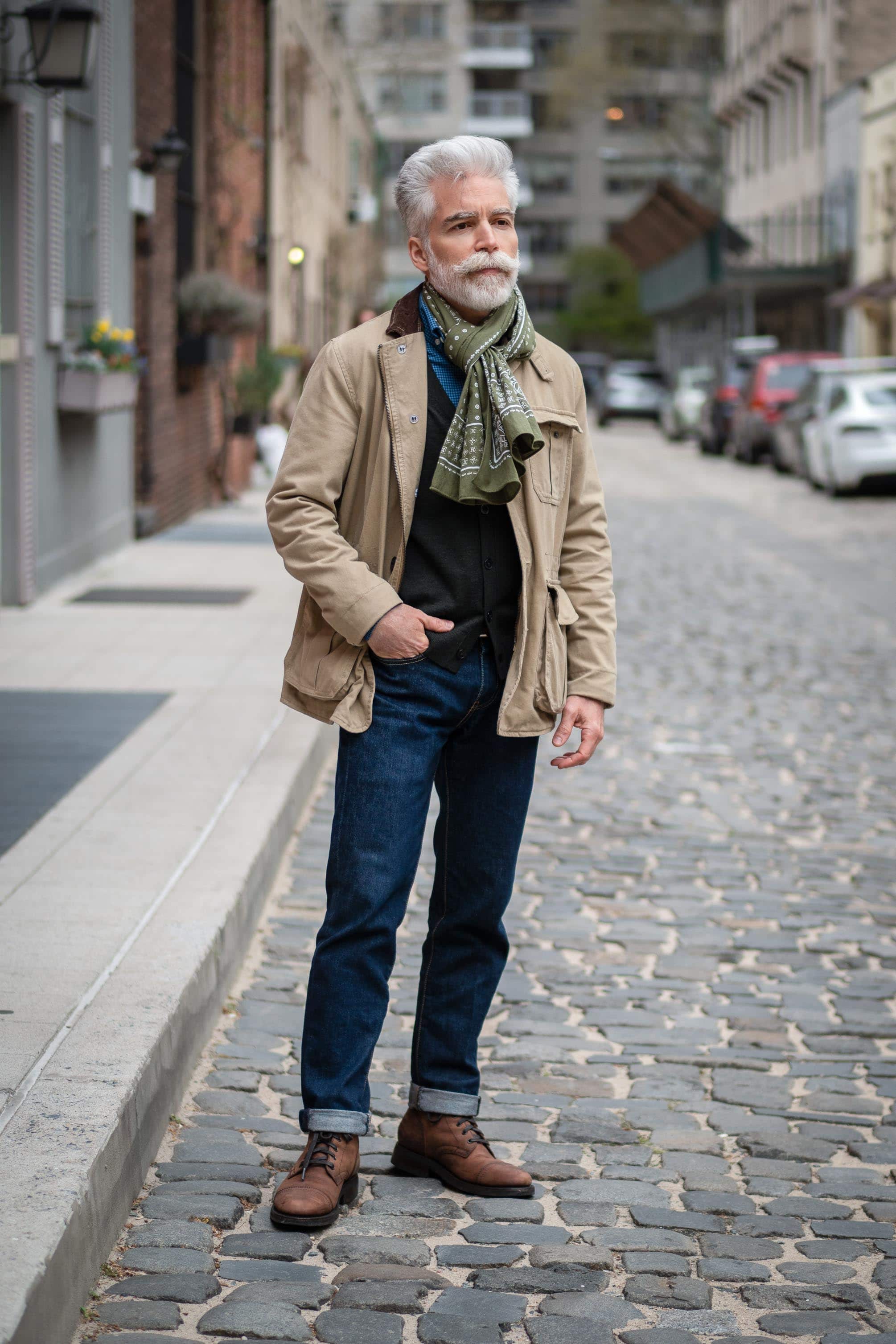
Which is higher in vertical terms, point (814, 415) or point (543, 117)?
point (543, 117)

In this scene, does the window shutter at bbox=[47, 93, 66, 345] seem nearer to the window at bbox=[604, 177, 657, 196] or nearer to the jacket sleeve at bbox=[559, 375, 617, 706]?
the jacket sleeve at bbox=[559, 375, 617, 706]

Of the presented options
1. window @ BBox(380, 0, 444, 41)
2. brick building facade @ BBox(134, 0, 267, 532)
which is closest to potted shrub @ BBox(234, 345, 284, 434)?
brick building facade @ BBox(134, 0, 267, 532)

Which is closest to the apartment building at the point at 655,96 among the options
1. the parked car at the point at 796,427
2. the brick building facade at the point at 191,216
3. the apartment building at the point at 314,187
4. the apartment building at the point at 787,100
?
the apartment building at the point at 787,100

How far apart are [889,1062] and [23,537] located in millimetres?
8034

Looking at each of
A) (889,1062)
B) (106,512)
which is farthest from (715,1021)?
(106,512)

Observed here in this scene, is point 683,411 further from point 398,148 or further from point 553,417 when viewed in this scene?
point 398,148

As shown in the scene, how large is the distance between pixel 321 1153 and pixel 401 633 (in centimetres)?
100

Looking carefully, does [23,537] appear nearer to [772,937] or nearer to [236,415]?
[772,937]

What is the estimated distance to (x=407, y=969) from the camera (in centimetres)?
541

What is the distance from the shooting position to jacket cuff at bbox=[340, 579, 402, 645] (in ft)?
11.3

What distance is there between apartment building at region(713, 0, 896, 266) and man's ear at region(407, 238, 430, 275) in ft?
153

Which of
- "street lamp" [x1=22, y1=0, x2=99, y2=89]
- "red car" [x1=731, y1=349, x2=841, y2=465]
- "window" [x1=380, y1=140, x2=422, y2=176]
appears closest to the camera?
"street lamp" [x1=22, y1=0, x2=99, y2=89]

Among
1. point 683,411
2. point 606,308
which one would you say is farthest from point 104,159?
point 606,308

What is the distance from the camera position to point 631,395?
53.4m
